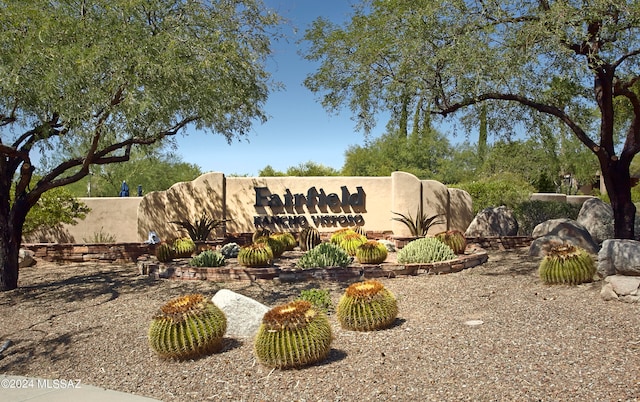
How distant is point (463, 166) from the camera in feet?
148

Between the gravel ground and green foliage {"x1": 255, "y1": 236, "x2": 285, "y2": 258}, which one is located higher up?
green foliage {"x1": 255, "y1": 236, "x2": 285, "y2": 258}

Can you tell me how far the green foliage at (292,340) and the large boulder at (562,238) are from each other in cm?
849

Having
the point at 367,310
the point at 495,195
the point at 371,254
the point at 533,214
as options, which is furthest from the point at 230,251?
the point at 495,195

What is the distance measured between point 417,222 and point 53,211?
34.9ft

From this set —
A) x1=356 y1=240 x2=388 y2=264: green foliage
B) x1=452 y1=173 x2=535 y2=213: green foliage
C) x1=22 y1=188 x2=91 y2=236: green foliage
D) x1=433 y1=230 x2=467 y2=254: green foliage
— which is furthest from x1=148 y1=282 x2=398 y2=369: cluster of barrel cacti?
x1=452 y1=173 x2=535 y2=213: green foliage

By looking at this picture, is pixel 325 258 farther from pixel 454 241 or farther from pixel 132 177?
pixel 132 177

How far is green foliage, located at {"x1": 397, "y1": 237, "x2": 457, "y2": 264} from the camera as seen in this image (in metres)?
12.4

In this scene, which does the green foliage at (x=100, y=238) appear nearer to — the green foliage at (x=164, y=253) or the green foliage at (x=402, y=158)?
the green foliage at (x=164, y=253)

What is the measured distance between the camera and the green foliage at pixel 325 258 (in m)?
12.0

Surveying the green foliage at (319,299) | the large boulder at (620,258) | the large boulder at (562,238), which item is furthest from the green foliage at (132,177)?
the large boulder at (620,258)

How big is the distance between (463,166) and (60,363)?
4095 centimetres

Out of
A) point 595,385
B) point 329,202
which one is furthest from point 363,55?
point 595,385

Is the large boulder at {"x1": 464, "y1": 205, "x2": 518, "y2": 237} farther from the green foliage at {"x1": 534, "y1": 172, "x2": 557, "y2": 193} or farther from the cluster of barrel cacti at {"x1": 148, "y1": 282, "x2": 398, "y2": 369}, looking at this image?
the green foliage at {"x1": 534, "y1": 172, "x2": 557, "y2": 193}

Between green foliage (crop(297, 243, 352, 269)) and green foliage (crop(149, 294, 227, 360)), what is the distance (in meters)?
5.17
